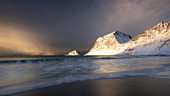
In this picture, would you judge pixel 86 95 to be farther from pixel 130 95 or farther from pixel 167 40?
pixel 167 40

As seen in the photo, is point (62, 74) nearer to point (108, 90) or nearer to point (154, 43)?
point (108, 90)

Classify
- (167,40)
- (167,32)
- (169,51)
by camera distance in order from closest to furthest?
(169,51) < (167,40) < (167,32)

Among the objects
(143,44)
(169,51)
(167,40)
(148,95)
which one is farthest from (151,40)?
(148,95)

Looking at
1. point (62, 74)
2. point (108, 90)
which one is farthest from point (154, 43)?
point (108, 90)

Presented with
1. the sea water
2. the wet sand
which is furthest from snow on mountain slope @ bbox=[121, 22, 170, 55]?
the wet sand

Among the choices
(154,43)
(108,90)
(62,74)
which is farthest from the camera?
(154,43)

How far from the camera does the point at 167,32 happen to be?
9538 cm

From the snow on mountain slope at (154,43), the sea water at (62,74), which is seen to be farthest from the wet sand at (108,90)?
the snow on mountain slope at (154,43)

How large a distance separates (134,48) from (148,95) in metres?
134

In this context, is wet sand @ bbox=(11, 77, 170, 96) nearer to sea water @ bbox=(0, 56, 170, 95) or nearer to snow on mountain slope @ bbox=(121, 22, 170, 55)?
sea water @ bbox=(0, 56, 170, 95)

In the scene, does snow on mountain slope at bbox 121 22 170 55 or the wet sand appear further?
snow on mountain slope at bbox 121 22 170 55

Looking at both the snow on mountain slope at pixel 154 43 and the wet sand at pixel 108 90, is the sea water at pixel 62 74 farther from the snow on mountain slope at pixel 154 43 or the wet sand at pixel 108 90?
the snow on mountain slope at pixel 154 43

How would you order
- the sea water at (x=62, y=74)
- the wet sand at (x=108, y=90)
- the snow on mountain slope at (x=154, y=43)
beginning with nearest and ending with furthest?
the wet sand at (x=108, y=90)
the sea water at (x=62, y=74)
the snow on mountain slope at (x=154, y=43)

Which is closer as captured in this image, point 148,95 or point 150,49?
point 148,95
